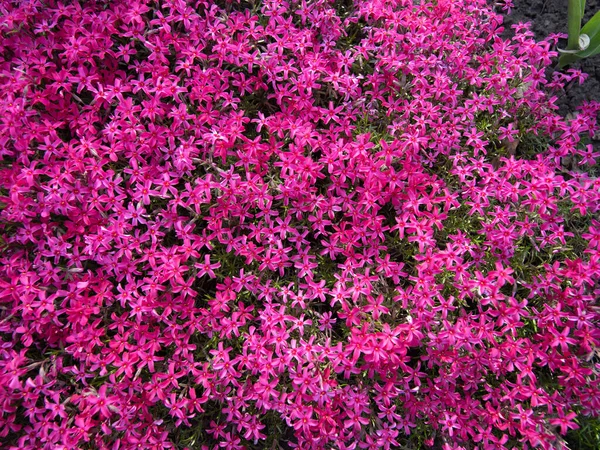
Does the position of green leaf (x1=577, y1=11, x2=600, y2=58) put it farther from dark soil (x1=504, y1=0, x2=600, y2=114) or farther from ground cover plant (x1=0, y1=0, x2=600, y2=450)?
ground cover plant (x1=0, y1=0, x2=600, y2=450)

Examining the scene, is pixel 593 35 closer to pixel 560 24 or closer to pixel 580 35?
pixel 580 35

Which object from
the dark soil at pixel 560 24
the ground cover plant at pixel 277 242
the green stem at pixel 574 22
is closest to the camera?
the ground cover plant at pixel 277 242

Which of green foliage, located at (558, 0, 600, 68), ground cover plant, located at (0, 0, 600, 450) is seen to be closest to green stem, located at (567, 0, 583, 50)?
green foliage, located at (558, 0, 600, 68)

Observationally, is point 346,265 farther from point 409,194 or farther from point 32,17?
point 32,17

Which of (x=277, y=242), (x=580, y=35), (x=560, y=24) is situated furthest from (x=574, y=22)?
(x=277, y=242)

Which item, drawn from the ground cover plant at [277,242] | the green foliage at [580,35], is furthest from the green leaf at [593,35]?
the ground cover plant at [277,242]

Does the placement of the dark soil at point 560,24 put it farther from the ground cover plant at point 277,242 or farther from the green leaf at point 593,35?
the ground cover plant at point 277,242

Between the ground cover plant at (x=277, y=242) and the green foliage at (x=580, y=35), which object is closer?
the ground cover plant at (x=277, y=242)
